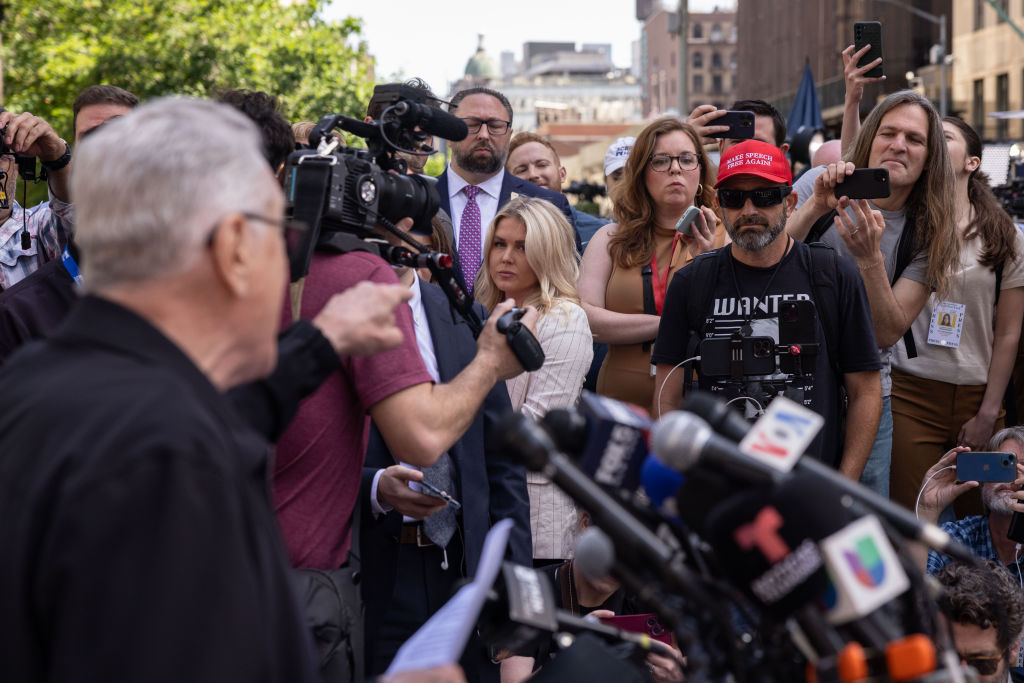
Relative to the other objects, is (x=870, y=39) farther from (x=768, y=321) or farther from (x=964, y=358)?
(x=768, y=321)

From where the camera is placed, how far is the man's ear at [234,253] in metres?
1.65

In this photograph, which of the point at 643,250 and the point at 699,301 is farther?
the point at 643,250

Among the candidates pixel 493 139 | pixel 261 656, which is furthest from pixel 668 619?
pixel 493 139

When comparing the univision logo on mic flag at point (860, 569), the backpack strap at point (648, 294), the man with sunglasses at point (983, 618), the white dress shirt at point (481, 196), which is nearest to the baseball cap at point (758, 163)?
the backpack strap at point (648, 294)

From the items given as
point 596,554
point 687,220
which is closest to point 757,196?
point 687,220

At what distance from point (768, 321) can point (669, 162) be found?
5.00 feet

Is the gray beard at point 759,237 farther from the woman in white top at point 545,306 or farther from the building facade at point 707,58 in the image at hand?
the building facade at point 707,58

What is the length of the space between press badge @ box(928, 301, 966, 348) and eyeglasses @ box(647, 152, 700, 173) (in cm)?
124

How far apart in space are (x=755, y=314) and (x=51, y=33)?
22.6 m

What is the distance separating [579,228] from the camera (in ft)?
22.5

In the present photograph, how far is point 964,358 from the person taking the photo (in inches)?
208

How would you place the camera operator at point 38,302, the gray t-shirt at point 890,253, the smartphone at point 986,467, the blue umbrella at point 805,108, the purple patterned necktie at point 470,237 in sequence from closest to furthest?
the camera operator at point 38,302 → the smartphone at point 986,467 → the gray t-shirt at point 890,253 → the purple patterned necktie at point 470,237 → the blue umbrella at point 805,108

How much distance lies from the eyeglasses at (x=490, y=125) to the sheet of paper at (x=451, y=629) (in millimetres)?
4558

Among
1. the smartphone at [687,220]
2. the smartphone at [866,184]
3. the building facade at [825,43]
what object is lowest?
the smartphone at [687,220]
